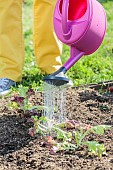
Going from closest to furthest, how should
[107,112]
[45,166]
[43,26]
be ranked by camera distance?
[45,166] < [107,112] < [43,26]

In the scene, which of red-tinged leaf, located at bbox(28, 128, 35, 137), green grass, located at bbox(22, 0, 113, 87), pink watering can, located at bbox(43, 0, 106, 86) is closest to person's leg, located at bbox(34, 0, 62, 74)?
green grass, located at bbox(22, 0, 113, 87)

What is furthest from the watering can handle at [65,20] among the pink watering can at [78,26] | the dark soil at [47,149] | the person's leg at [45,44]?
the person's leg at [45,44]

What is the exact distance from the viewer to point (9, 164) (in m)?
2.74

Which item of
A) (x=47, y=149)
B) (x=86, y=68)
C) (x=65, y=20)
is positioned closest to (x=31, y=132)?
(x=47, y=149)

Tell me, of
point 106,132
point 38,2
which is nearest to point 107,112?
point 106,132

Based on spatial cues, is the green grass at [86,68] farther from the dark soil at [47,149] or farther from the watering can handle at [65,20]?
the watering can handle at [65,20]

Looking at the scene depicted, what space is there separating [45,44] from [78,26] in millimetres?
1203

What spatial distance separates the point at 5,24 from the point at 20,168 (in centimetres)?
157

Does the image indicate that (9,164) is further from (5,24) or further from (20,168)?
(5,24)

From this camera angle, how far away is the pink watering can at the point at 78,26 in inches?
122

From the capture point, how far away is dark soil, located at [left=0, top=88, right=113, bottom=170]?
2711mm

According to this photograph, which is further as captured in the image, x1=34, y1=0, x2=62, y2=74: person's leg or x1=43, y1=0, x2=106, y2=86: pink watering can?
x1=34, y1=0, x2=62, y2=74: person's leg

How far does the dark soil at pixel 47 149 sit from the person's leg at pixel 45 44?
50 cm

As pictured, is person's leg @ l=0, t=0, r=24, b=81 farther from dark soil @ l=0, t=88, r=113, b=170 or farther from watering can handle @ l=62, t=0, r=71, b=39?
watering can handle @ l=62, t=0, r=71, b=39
